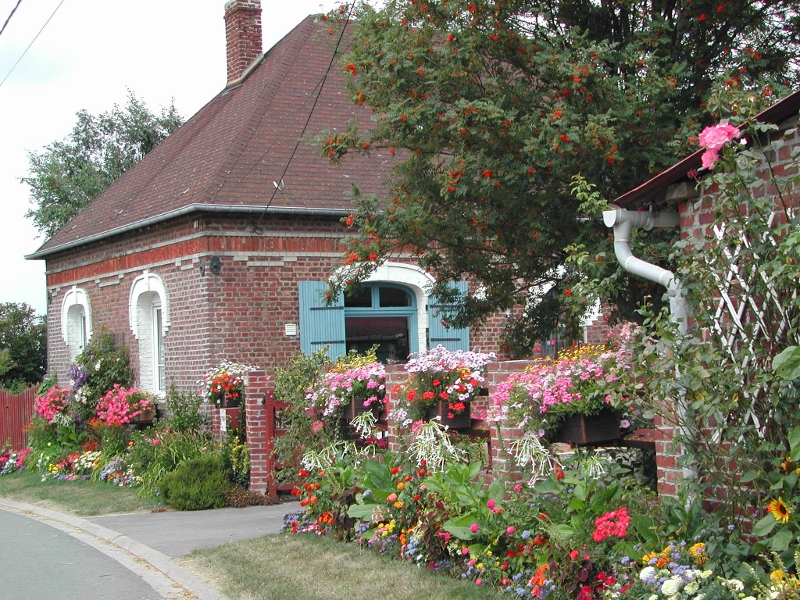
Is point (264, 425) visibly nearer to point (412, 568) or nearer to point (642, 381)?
point (412, 568)

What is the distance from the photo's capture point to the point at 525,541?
676 cm

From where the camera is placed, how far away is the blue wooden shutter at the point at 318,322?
52.4 feet

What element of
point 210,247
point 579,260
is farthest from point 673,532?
point 210,247

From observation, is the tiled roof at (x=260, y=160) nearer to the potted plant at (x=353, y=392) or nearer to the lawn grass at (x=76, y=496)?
the lawn grass at (x=76, y=496)

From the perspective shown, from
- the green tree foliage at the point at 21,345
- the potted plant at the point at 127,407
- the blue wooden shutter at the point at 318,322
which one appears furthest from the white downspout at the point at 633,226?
the green tree foliage at the point at 21,345

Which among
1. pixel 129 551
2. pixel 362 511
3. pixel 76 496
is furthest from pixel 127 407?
pixel 362 511

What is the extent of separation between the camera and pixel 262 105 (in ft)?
58.0

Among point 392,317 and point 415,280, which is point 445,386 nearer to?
point 415,280

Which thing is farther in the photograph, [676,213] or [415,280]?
[415,280]

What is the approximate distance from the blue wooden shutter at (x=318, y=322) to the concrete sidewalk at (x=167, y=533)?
403 centimetres

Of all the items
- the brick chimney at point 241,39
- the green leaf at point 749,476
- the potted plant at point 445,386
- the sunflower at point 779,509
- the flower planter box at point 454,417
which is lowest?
the sunflower at point 779,509

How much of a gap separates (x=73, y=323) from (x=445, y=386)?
46.4 feet

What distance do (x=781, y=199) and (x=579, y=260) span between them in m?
1.92

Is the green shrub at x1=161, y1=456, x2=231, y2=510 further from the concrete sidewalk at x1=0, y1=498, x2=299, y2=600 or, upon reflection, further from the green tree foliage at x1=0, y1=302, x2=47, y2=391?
the green tree foliage at x1=0, y1=302, x2=47, y2=391
